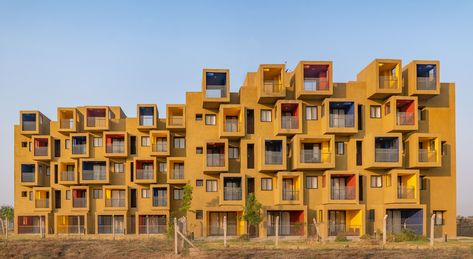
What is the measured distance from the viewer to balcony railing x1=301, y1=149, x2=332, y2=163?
42.7 meters

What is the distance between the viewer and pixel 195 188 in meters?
45.4

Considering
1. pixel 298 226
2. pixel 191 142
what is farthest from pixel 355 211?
pixel 191 142

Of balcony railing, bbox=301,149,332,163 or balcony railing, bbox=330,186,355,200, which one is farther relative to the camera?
balcony railing, bbox=301,149,332,163

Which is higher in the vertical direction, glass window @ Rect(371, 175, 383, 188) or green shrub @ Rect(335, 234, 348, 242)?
glass window @ Rect(371, 175, 383, 188)

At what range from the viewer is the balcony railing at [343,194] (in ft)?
138

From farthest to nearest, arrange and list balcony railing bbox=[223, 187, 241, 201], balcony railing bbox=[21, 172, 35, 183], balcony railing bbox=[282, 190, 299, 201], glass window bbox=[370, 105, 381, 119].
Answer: balcony railing bbox=[21, 172, 35, 183] < glass window bbox=[370, 105, 381, 119] < balcony railing bbox=[223, 187, 241, 201] < balcony railing bbox=[282, 190, 299, 201]

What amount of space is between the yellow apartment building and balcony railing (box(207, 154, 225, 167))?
10 centimetres

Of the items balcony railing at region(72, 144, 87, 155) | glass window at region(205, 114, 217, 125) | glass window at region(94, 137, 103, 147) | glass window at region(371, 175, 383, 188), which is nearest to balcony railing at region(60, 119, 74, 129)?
balcony railing at region(72, 144, 87, 155)

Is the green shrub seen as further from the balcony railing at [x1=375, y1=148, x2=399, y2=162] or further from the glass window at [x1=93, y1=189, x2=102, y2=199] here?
the glass window at [x1=93, y1=189, x2=102, y2=199]

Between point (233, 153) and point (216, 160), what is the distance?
8.22 ft

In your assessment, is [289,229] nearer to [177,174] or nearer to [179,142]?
[177,174]

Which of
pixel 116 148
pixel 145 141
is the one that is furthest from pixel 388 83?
pixel 116 148

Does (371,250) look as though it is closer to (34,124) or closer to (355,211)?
(355,211)

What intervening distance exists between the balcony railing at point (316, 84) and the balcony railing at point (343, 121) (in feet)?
10.2
